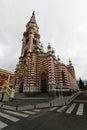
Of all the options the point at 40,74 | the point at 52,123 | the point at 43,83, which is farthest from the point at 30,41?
the point at 52,123

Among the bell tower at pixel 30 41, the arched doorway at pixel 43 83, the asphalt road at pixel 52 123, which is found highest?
the bell tower at pixel 30 41

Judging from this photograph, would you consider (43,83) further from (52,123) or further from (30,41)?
(52,123)

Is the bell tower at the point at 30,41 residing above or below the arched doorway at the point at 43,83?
above

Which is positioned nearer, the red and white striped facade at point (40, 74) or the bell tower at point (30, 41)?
the red and white striped facade at point (40, 74)

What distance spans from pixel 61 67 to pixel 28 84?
10.7 m

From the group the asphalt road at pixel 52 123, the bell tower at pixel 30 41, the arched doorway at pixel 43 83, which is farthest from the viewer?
the bell tower at pixel 30 41

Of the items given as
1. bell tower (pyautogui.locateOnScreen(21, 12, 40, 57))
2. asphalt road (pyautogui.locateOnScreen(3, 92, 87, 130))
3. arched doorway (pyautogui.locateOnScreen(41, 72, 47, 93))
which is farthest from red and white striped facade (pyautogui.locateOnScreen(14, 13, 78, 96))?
asphalt road (pyautogui.locateOnScreen(3, 92, 87, 130))

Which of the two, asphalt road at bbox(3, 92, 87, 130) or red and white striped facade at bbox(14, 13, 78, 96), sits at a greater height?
red and white striped facade at bbox(14, 13, 78, 96)

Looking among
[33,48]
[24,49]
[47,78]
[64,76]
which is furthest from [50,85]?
[24,49]

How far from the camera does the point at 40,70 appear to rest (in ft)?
86.2

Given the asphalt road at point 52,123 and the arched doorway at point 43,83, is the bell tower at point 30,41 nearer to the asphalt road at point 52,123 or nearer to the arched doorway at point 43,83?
the arched doorway at point 43,83

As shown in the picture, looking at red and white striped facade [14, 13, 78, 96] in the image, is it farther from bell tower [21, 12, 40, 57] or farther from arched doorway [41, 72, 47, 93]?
bell tower [21, 12, 40, 57]

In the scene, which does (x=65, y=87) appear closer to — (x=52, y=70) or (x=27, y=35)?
(x=52, y=70)

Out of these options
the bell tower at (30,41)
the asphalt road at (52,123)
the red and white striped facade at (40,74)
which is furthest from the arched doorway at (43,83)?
the asphalt road at (52,123)
